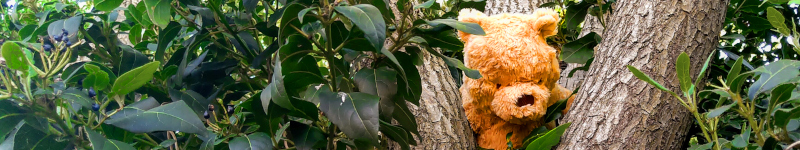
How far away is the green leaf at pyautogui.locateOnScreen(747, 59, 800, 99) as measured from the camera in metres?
0.79

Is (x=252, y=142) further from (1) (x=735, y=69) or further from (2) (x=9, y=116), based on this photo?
(1) (x=735, y=69)

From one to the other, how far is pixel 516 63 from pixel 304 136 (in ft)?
1.77

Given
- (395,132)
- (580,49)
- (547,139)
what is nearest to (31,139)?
(395,132)

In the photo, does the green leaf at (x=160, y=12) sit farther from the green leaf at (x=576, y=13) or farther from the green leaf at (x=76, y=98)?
the green leaf at (x=576, y=13)

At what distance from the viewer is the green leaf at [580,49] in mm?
1323

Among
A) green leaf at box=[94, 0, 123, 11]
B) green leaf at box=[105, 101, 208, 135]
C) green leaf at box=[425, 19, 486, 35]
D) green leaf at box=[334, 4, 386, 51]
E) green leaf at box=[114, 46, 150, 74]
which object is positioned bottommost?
green leaf at box=[114, 46, 150, 74]

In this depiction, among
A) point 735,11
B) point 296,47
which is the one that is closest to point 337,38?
point 296,47

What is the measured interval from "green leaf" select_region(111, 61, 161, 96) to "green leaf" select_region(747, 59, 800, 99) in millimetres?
840

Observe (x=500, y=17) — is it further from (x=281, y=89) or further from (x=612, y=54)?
(x=281, y=89)

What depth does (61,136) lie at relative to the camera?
0.78 metres

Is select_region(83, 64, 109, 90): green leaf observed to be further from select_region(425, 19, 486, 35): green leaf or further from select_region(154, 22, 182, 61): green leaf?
select_region(425, 19, 486, 35): green leaf

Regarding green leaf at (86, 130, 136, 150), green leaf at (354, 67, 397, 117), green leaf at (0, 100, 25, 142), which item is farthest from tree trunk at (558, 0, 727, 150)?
green leaf at (0, 100, 25, 142)

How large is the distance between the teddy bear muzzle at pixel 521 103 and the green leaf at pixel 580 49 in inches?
6.0

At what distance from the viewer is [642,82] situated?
1085mm
